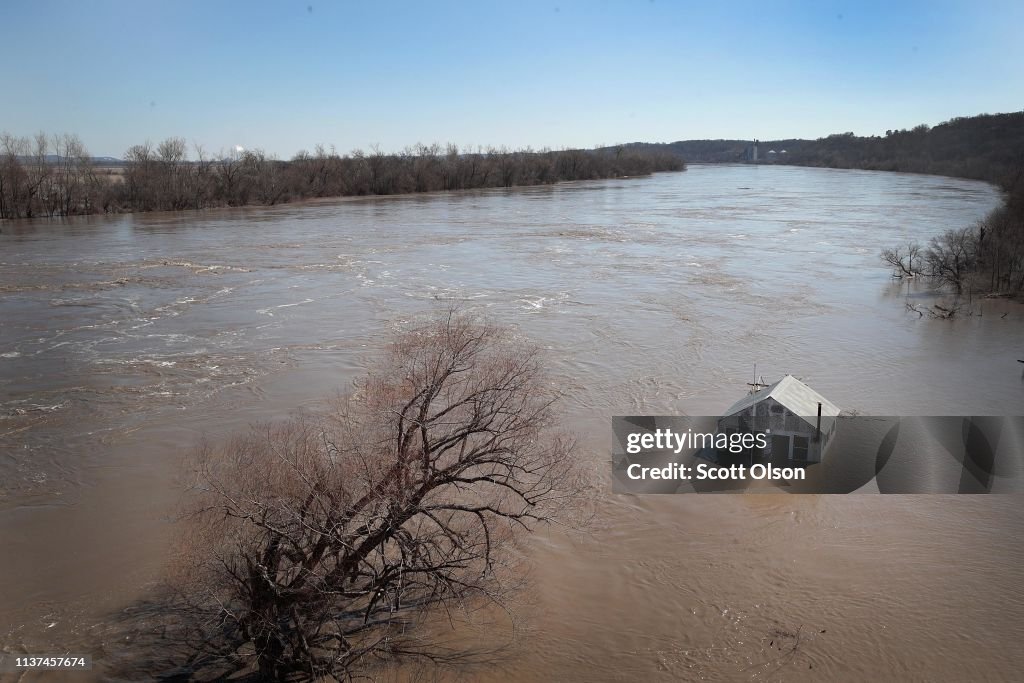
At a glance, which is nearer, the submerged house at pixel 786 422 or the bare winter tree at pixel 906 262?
the submerged house at pixel 786 422

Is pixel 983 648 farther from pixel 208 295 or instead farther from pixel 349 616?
pixel 208 295

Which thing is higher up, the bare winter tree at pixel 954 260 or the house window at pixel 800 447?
the bare winter tree at pixel 954 260

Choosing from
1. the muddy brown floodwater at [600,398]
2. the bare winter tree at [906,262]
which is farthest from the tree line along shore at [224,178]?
the bare winter tree at [906,262]

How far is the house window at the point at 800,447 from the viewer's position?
40.8 ft

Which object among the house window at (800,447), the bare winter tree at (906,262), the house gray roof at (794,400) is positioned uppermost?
the bare winter tree at (906,262)

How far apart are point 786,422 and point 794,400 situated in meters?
0.40

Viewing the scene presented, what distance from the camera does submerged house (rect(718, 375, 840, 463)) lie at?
12.3 metres

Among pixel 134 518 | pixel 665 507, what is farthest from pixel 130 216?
pixel 665 507

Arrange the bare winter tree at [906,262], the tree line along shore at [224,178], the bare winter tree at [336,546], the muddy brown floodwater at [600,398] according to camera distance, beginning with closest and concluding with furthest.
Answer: the bare winter tree at [336,546], the muddy brown floodwater at [600,398], the bare winter tree at [906,262], the tree line along shore at [224,178]

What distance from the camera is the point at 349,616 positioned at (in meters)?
8.60

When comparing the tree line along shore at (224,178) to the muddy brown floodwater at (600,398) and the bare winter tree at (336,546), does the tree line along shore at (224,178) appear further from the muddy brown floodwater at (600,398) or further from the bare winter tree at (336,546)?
the bare winter tree at (336,546)

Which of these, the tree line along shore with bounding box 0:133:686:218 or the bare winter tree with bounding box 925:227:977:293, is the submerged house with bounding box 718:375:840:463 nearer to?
the bare winter tree with bounding box 925:227:977:293

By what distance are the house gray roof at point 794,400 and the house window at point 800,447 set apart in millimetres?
386

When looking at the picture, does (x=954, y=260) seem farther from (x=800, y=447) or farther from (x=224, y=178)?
(x=224, y=178)
